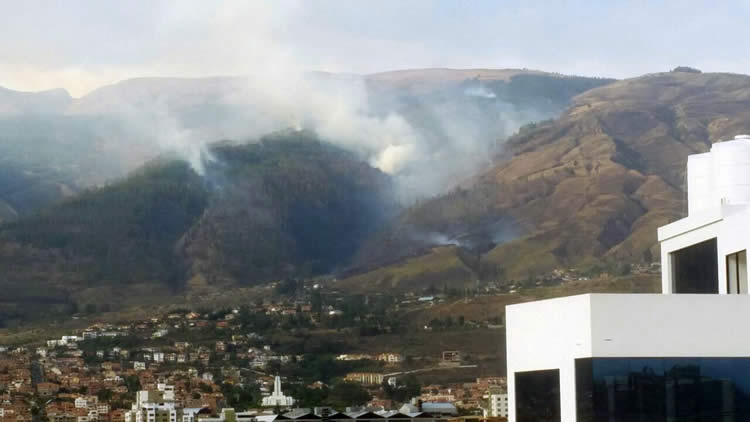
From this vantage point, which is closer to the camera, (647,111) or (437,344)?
(437,344)

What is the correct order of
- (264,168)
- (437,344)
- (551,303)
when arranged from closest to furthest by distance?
(551,303), (437,344), (264,168)

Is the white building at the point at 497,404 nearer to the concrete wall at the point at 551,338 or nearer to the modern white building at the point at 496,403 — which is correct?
the modern white building at the point at 496,403

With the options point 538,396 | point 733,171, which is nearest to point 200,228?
point 733,171

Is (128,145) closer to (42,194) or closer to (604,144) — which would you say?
Answer: (42,194)

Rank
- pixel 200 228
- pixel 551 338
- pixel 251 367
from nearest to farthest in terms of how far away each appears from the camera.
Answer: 1. pixel 551 338
2. pixel 251 367
3. pixel 200 228

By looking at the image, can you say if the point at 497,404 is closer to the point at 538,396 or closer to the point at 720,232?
the point at 720,232

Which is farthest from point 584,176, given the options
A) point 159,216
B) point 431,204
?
point 159,216

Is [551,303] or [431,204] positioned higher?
[431,204]
